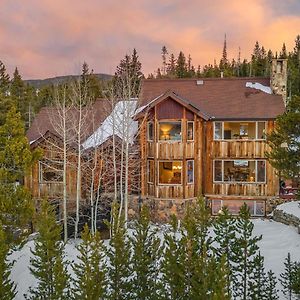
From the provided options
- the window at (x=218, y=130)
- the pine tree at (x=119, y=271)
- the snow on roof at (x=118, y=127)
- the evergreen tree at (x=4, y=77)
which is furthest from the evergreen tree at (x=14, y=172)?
the evergreen tree at (x=4, y=77)

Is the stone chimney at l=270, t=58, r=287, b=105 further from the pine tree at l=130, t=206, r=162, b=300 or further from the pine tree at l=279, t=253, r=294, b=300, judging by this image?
the pine tree at l=130, t=206, r=162, b=300

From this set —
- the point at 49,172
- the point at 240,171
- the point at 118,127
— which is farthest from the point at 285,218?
the point at 49,172

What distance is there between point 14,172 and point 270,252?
11.5 m

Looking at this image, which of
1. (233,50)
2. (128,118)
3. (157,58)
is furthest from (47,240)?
(233,50)

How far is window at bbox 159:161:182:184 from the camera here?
2577 cm

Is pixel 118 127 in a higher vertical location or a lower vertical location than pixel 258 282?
higher

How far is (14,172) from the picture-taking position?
715 inches

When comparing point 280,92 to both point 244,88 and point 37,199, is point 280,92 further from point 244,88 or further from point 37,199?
point 37,199

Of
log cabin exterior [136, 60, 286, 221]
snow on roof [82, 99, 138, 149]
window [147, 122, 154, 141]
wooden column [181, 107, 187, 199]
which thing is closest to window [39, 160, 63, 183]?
snow on roof [82, 99, 138, 149]

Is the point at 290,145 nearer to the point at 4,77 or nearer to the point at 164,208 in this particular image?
the point at 164,208

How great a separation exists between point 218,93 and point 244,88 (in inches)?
67.1

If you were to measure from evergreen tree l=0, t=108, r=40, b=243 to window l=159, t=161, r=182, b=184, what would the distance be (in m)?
9.17

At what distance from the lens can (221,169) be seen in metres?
26.4

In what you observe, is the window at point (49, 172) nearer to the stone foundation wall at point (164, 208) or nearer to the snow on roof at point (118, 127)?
the snow on roof at point (118, 127)
